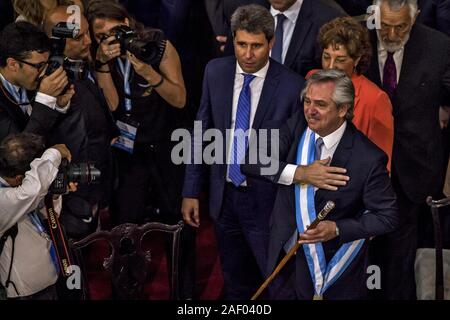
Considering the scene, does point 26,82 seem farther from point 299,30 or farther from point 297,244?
point 297,244

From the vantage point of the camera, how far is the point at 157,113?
4.78 metres

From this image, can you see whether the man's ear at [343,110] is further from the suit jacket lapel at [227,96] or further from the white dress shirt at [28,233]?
the white dress shirt at [28,233]

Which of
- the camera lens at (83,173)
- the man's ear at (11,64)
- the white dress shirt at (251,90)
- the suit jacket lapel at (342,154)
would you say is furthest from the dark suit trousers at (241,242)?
the man's ear at (11,64)

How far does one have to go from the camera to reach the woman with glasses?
430 centimetres

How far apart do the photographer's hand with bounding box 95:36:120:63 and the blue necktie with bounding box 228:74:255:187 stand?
2.18 ft

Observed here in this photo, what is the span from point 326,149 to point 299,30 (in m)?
0.83

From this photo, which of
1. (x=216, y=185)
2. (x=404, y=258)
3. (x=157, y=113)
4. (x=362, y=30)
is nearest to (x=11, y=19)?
(x=157, y=113)

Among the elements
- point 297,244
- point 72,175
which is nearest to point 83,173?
point 72,175

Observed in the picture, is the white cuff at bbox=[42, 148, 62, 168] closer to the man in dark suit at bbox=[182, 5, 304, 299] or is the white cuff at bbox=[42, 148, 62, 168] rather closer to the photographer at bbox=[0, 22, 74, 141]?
the photographer at bbox=[0, 22, 74, 141]

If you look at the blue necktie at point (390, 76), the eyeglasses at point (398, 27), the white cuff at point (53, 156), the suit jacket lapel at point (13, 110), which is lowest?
the white cuff at point (53, 156)

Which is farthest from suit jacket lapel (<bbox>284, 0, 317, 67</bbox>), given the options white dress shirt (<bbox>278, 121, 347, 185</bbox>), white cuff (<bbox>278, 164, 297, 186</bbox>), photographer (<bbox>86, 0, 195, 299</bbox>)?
white cuff (<bbox>278, 164, 297, 186</bbox>)

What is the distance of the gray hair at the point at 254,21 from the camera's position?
4309 millimetres

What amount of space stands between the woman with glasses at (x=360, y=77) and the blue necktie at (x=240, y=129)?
1.20 feet
